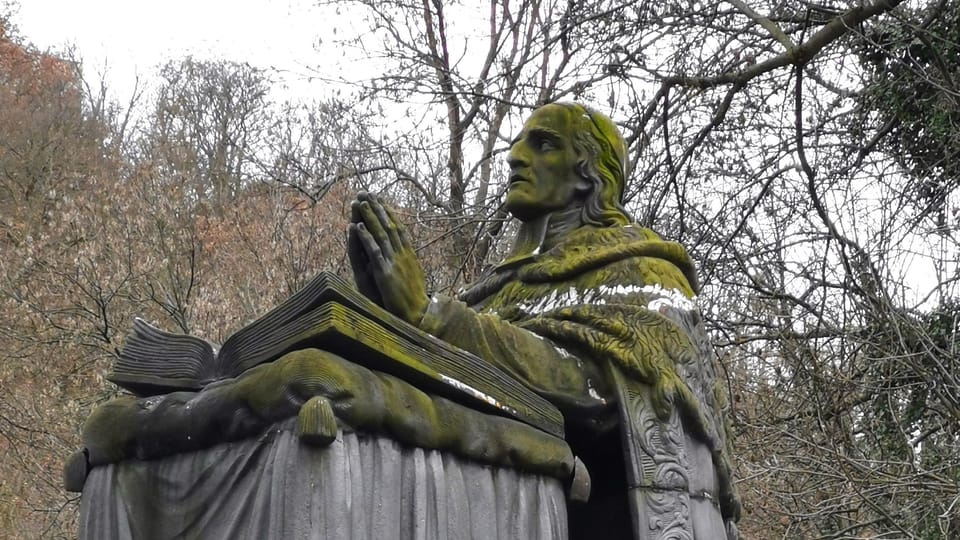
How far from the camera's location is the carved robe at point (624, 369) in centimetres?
365

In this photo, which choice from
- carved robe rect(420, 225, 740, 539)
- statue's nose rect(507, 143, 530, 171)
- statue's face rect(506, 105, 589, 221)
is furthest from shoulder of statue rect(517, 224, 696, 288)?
statue's nose rect(507, 143, 530, 171)

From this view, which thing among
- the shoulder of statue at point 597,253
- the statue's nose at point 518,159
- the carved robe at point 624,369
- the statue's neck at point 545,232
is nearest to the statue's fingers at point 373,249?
the carved robe at point 624,369

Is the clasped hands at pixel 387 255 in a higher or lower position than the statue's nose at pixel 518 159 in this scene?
lower

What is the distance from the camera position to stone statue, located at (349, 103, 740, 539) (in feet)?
11.8

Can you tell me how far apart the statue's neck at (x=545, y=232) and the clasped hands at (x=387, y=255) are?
0.78 meters

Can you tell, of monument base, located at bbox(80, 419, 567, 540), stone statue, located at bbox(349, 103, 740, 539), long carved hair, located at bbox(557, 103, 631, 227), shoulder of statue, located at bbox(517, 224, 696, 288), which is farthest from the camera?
long carved hair, located at bbox(557, 103, 631, 227)

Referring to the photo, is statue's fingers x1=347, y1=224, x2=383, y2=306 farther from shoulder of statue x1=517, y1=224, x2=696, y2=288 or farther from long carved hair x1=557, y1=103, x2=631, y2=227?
long carved hair x1=557, y1=103, x2=631, y2=227

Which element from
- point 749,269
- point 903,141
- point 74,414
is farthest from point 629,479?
point 74,414

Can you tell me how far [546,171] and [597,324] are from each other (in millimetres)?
662

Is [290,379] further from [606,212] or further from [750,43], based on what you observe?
[750,43]

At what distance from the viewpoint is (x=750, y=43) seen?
406 inches

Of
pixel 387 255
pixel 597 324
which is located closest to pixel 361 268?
pixel 387 255

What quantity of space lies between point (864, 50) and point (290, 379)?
28.7 ft

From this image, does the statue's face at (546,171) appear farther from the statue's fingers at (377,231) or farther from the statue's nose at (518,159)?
the statue's fingers at (377,231)
